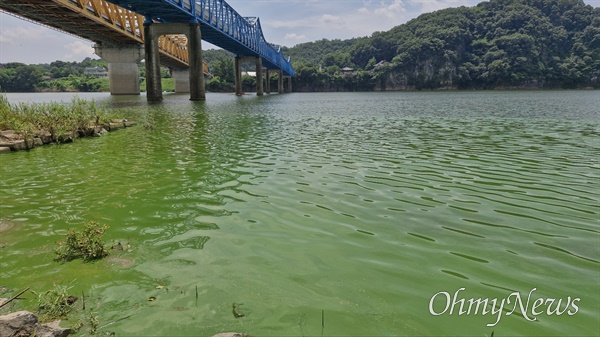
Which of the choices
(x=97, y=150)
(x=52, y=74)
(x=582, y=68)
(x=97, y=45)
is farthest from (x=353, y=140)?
(x=52, y=74)

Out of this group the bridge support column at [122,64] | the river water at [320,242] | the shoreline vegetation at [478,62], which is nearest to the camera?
the river water at [320,242]

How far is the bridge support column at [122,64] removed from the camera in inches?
3142

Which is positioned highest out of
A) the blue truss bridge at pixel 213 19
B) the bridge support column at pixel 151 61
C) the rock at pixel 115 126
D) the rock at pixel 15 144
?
the blue truss bridge at pixel 213 19

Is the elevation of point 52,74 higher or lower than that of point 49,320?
higher

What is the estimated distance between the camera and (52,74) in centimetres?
19500

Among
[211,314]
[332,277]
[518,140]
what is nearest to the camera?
[211,314]

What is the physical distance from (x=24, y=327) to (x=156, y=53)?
61694 mm

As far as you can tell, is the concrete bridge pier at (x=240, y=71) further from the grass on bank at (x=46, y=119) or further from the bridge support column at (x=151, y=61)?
the grass on bank at (x=46, y=119)

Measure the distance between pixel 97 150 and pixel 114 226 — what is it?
30.6 ft

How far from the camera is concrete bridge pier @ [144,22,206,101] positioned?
5806cm

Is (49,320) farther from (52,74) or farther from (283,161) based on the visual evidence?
(52,74)

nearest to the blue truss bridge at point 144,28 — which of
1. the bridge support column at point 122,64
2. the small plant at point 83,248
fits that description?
the bridge support column at point 122,64

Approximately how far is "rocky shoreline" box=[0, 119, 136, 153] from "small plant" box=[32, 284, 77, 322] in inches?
520

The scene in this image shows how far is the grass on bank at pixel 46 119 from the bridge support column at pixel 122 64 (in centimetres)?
6729
